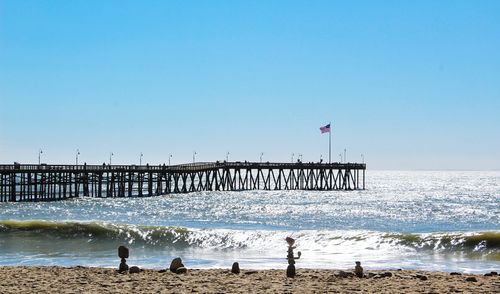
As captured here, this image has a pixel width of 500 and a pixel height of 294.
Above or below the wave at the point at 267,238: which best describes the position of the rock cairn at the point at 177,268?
above

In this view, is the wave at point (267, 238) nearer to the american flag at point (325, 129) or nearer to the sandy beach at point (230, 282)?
the sandy beach at point (230, 282)

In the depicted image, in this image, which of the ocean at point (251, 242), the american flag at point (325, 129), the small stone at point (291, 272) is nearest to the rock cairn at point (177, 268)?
the small stone at point (291, 272)

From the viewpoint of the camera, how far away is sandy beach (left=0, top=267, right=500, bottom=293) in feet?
49.7

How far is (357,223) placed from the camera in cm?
4600

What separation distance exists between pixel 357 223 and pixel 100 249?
68.9 ft

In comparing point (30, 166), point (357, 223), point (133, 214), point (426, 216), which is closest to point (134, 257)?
point (357, 223)

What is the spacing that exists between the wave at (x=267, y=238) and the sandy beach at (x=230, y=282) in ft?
35.7

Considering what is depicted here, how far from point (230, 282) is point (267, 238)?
47.8ft

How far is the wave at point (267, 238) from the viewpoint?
2931 centimetres

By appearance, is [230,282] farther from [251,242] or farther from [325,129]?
[325,129]

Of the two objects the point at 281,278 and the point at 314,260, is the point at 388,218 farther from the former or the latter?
the point at 281,278

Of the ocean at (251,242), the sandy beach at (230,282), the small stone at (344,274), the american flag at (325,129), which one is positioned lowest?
the ocean at (251,242)

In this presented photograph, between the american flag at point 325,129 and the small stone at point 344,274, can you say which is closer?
the small stone at point 344,274

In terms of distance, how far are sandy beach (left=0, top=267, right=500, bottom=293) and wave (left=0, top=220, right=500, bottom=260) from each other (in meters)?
10.9
